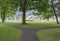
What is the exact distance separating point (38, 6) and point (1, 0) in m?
7.12

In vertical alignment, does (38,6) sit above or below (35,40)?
above

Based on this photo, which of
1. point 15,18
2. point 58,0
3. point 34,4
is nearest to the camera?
point 34,4

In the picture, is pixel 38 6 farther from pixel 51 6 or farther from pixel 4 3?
pixel 4 3

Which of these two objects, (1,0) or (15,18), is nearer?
(1,0)

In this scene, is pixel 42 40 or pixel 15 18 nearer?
pixel 42 40

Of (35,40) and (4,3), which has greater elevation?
(4,3)

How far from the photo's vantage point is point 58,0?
32312 mm

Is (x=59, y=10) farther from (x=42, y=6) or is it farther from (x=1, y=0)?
(x=1, y=0)

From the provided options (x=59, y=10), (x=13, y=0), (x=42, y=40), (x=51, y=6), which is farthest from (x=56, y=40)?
(x=59, y=10)

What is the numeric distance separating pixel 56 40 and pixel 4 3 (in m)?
20.8

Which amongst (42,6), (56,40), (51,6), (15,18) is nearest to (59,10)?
(51,6)

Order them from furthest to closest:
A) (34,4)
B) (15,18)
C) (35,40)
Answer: (15,18) → (34,4) → (35,40)

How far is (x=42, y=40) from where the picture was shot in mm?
12133

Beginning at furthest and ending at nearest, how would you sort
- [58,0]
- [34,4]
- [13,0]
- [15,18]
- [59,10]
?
[15,18] → [59,10] → [58,0] → [34,4] → [13,0]
